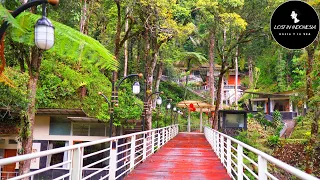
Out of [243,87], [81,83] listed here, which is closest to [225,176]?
[81,83]

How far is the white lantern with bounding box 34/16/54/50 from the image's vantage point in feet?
11.8

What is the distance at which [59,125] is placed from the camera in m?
15.9

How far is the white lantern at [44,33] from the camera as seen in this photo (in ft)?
11.8

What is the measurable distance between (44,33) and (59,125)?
42.8 ft

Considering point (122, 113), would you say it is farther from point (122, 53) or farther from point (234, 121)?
point (122, 53)

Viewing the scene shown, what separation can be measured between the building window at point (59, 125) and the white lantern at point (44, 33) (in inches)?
494

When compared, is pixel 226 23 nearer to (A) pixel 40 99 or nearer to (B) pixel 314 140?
(B) pixel 314 140

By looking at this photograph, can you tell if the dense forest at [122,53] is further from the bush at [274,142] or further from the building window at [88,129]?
the bush at [274,142]

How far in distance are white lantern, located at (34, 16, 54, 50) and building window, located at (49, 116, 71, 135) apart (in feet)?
41.2

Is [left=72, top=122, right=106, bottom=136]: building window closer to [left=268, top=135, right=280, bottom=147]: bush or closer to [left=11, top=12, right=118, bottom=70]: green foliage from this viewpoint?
[left=268, top=135, right=280, bottom=147]: bush

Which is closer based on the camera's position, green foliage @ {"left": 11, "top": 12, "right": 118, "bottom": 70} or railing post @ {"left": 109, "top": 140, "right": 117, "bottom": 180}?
green foliage @ {"left": 11, "top": 12, "right": 118, "bottom": 70}

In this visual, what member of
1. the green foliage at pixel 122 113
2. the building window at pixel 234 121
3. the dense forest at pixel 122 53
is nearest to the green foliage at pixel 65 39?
the dense forest at pixel 122 53

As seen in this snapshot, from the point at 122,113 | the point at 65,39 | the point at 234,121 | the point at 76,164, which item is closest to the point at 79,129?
A: the point at 122,113

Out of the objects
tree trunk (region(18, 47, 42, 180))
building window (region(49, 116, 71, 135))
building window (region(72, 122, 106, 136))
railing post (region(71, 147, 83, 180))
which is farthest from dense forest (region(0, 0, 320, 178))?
railing post (region(71, 147, 83, 180))
